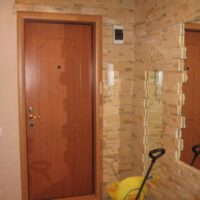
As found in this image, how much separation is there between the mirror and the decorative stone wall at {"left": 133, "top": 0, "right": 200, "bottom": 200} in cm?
4

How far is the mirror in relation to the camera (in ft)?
6.79

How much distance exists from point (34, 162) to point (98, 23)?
1688 mm

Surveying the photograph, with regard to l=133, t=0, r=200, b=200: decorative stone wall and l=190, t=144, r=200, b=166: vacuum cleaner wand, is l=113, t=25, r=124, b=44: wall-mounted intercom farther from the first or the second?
l=190, t=144, r=200, b=166: vacuum cleaner wand

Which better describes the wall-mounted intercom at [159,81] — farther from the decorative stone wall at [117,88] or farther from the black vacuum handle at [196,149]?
the black vacuum handle at [196,149]

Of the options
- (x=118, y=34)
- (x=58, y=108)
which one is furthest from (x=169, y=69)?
(x=58, y=108)

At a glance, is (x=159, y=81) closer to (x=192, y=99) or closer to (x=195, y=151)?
(x=192, y=99)

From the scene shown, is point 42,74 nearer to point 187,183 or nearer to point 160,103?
point 160,103

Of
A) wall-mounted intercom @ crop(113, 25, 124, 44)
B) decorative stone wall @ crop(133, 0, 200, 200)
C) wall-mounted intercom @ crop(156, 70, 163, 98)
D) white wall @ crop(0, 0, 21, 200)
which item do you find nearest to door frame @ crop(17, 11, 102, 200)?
white wall @ crop(0, 0, 21, 200)

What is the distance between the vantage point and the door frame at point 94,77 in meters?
2.71

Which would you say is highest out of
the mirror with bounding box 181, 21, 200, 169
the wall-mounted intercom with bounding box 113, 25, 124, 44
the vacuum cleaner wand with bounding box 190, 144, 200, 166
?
the wall-mounted intercom with bounding box 113, 25, 124, 44

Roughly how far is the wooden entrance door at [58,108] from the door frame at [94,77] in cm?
12

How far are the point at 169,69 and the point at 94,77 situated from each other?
939mm

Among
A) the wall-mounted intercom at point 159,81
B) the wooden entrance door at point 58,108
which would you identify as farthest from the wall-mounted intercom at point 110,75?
the wall-mounted intercom at point 159,81

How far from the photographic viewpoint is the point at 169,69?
2.33m
